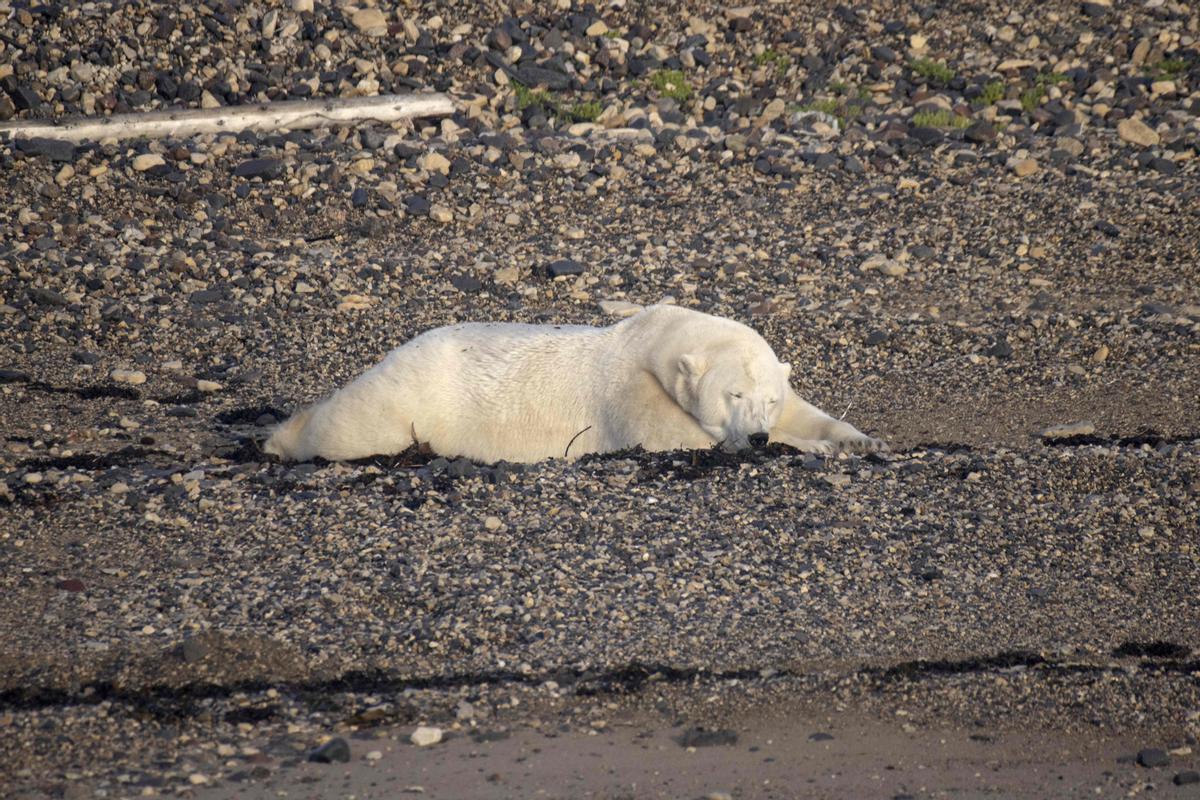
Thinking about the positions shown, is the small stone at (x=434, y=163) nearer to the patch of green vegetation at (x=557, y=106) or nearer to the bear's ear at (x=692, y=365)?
the patch of green vegetation at (x=557, y=106)

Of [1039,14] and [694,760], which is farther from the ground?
[1039,14]

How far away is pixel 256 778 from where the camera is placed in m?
3.80

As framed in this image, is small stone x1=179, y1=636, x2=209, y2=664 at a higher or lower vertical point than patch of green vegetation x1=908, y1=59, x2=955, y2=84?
lower

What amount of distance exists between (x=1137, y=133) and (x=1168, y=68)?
2.05 m

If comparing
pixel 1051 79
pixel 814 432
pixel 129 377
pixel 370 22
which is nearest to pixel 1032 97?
pixel 1051 79

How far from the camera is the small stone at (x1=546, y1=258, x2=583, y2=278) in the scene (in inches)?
392

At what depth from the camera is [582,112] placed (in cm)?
1255

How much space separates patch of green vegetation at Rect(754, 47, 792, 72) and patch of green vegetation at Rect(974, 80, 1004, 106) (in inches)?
75.1

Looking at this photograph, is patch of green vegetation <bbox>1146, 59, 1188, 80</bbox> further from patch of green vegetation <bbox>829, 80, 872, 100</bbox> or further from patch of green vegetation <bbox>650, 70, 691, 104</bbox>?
patch of green vegetation <bbox>650, 70, 691, 104</bbox>

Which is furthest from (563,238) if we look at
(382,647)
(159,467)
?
(382,647)

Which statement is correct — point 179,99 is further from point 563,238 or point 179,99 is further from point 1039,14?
point 1039,14

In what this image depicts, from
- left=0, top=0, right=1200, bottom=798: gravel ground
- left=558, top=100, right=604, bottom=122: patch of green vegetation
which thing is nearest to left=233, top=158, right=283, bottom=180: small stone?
left=0, top=0, right=1200, bottom=798: gravel ground

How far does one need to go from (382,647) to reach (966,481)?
2.76 m

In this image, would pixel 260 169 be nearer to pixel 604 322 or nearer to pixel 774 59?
pixel 604 322
